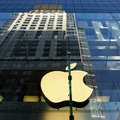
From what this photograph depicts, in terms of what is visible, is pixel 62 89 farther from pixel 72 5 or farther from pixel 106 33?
pixel 72 5

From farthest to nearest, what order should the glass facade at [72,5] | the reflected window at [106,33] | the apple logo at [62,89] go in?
the glass facade at [72,5] < the reflected window at [106,33] < the apple logo at [62,89]

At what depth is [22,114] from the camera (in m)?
8.82

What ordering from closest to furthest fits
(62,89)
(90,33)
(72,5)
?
(62,89), (90,33), (72,5)

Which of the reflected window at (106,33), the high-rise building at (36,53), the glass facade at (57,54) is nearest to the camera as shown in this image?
the glass facade at (57,54)

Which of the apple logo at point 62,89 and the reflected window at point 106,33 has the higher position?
the reflected window at point 106,33

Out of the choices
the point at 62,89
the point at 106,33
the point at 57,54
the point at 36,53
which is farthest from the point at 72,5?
the point at 62,89

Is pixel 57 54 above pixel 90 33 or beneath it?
beneath

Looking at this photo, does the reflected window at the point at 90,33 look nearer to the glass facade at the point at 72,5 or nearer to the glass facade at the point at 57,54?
the glass facade at the point at 57,54

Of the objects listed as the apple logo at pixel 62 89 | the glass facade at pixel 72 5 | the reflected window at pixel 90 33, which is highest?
the glass facade at pixel 72 5

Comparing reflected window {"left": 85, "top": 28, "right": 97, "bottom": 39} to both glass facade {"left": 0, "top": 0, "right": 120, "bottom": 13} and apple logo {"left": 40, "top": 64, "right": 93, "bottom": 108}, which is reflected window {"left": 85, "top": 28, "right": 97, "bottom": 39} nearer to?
glass facade {"left": 0, "top": 0, "right": 120, "bottom": 13}

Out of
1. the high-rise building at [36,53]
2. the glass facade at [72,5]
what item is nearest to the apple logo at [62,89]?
the high-rise building at [36,53]

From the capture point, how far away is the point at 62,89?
31.6 ft

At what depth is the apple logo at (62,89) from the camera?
9.12 meters

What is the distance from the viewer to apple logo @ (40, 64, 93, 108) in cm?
912
